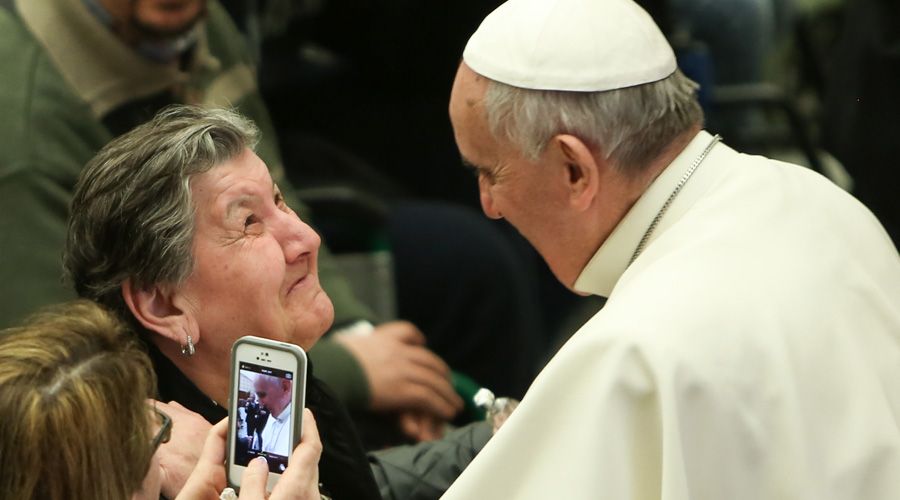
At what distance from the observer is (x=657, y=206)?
2.55 m

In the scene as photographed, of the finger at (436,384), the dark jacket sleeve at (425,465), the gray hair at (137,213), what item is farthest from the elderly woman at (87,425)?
the finger at (436,384)

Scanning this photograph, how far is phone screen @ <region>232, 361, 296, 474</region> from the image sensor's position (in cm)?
222

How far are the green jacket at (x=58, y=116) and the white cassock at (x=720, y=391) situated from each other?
114cm

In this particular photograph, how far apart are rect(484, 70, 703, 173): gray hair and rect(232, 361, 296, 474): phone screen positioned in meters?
0.63

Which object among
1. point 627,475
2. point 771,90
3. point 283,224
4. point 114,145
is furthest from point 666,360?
point 771,90

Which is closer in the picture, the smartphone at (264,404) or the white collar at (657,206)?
the smartphone at (264,404)

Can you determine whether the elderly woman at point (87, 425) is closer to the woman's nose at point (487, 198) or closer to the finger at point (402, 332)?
the woman's nose at point (487, 198)

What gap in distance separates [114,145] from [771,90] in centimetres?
363

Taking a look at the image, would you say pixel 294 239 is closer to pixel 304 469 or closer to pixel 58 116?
pixel 304 469

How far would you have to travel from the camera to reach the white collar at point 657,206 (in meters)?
2.55

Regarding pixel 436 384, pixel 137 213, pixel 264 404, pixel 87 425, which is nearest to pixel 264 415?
pixel 264 404

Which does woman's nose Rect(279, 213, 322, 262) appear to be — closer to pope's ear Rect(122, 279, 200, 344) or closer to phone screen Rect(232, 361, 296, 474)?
pope's ear Rect(122, 279, 200, 344)

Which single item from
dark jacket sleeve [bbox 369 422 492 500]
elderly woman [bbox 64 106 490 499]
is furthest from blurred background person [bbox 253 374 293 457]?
dark jacket sleeve [bbox 369 422 492 500]

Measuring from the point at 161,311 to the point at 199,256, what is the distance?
0.11 meters
